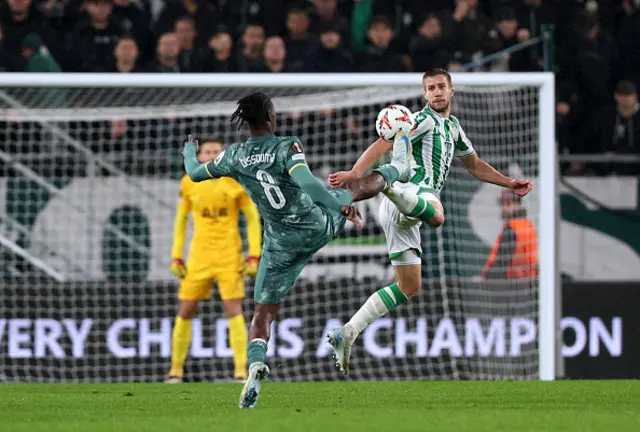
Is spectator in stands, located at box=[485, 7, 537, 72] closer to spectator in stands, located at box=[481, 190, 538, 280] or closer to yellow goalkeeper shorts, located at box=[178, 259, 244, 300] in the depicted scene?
spectator in stands, located at box=[481, 190, 538, 280]

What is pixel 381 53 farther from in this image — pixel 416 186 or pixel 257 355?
pixel 257 355

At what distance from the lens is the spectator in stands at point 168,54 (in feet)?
43.5

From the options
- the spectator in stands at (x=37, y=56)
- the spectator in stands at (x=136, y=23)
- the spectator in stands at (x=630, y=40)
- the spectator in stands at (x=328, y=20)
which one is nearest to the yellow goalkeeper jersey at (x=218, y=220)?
the spectator in stands at (x=37, y=56)

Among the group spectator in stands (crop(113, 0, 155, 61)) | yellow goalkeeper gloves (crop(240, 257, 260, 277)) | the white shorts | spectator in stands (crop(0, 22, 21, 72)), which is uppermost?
spectator in stands (crop(113, 0, 155, 61))

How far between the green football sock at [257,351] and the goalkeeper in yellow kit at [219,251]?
10.7 ft

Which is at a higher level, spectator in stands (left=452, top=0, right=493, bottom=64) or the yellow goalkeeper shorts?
spectator in stands (left=452, top=0, right=493, bottom=64)

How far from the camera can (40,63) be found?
43.0ft

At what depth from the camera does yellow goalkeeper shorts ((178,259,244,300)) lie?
10.4 meters

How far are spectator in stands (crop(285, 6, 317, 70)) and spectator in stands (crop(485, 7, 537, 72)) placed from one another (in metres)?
1.92

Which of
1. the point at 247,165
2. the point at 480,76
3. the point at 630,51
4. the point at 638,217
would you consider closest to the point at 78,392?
the point at 247,165

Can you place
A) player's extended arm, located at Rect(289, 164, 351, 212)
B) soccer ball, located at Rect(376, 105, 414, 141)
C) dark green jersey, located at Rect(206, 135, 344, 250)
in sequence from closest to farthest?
player's extended arm, located at Rect(289, 164, 351, 212) < dark green jersey, located at Rect(206, 135, 344, 250) < soccer ball, located at Rect(376, 105, 414, 141)

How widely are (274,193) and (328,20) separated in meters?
7.42

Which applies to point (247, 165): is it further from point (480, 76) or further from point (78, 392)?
point (480, 76)

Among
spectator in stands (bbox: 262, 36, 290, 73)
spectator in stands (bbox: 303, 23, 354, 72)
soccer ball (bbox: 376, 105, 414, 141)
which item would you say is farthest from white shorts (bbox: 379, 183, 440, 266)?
spectator in stands (bbox: 303, 23, 354, 72)
